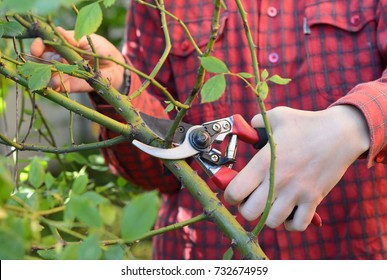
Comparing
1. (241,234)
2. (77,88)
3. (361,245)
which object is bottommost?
(361,245)

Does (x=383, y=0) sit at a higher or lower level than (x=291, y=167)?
higher

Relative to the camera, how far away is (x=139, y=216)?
0.40m

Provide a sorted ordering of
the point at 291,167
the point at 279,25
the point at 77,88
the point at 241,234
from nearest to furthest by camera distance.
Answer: the point at 241,234 < the point at 291,167 < the point at 77,88 < the point at 279,25

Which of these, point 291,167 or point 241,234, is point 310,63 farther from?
point 241,234

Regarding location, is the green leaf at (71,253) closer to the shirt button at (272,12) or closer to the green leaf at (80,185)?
the green leaf at (80,185)

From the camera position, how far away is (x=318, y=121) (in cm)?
93

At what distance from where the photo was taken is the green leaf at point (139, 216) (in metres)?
0.40

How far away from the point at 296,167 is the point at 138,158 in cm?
56

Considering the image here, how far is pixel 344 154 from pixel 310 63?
400 mm

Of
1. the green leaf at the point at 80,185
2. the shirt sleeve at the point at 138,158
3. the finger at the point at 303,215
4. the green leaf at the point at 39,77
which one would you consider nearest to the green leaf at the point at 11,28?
the green leaf at the point at 39,77

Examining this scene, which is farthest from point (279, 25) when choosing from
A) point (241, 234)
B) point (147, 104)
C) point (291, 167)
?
point (241, 234)

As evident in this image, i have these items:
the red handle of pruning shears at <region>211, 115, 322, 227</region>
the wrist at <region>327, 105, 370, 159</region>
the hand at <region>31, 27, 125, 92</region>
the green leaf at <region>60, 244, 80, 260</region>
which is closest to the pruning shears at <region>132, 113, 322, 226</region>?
the red handle of pruning shears at <region>211, 115, 322, 227</region>

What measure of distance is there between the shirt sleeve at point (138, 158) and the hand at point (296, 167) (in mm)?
469

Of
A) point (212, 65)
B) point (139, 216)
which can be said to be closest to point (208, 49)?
point (212, 65)
